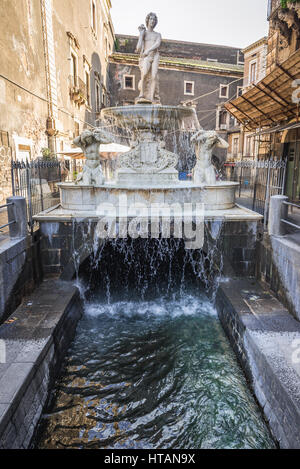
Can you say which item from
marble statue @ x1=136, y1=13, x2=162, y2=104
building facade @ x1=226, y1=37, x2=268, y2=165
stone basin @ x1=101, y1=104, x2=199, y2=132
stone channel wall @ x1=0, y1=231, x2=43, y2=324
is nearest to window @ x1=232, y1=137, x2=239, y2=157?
building facade @ x1=226, y1=37, x2=268, y2=165

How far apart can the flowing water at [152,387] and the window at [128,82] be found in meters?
31.4

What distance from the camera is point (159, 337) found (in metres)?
5.84

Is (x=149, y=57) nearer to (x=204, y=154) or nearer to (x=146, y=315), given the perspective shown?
(x=204, y=154)

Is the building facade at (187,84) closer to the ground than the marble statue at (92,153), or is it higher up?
higher up

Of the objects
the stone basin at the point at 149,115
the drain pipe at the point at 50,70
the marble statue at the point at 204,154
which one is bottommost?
the marble statue at the point at 204,154

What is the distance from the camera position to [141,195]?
745 cm

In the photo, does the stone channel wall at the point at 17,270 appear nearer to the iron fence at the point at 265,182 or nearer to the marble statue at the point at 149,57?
the iron fence at the point at 265,182

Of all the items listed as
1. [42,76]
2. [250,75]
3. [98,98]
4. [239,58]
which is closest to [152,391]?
[42,76]

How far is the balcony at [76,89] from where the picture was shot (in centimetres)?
1789

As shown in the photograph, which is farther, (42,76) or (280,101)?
(42,76)

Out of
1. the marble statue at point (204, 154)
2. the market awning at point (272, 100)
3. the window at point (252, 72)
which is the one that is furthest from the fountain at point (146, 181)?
the window at point (252, 72)

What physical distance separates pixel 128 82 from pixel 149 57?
1072 inches
